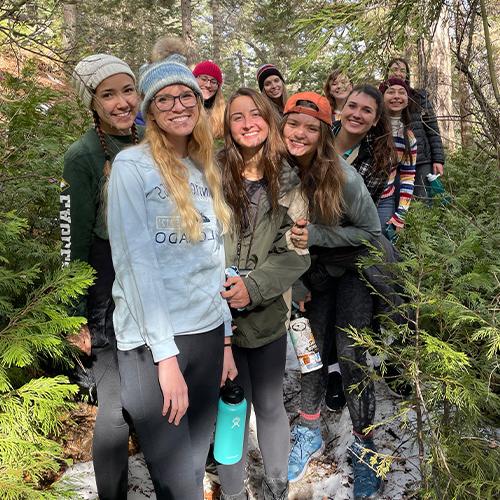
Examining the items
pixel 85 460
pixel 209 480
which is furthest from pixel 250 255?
pixel 85 460

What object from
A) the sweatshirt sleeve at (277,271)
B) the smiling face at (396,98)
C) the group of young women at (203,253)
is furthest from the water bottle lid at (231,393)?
the smiling face at (396,98)

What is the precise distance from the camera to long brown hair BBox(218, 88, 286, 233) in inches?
99.7

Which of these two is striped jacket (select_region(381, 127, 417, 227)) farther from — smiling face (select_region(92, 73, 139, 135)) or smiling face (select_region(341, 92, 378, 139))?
smiling face (select_region(92, 73, 139, 135))

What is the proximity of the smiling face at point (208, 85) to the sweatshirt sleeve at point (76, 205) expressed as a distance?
2985 mm

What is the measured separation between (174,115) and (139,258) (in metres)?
0.72

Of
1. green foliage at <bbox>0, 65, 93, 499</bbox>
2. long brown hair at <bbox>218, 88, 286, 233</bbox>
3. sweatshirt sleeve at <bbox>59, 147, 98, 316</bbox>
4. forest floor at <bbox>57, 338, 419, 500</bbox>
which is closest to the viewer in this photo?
green foliage at <bbox>0, 65, 93, 499</bbox>

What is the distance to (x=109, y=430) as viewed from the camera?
225 cm

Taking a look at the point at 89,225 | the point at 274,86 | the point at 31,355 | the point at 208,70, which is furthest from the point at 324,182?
the point at 274,86

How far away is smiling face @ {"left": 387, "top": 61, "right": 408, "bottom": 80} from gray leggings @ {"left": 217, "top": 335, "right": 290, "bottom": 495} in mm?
3318

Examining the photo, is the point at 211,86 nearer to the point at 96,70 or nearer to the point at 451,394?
the point at 96,70

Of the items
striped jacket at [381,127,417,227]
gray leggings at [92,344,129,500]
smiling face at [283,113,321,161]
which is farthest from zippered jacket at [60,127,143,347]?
striped jacket at [381,127,417,227]

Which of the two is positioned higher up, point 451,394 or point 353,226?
point 353,226

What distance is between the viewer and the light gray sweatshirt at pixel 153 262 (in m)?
1.80

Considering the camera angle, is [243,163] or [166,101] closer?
[166,101]
